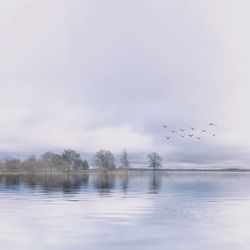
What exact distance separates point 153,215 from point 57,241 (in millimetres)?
14310

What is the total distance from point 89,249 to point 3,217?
15.5 meters

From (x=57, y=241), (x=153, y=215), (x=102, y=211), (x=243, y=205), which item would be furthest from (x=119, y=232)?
(x=243, y=205)

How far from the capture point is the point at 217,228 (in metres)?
34.5

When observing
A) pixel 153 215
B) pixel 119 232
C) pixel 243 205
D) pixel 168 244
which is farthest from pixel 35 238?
pixel 243 205

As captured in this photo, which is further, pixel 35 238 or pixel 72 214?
pixel 72 214

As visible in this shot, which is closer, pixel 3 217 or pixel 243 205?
pixel 3 217

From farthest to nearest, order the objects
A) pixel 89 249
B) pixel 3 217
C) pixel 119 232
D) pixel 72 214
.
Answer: pixel 72 214 → pixel 3 217 → pixel 119 232 → pixel 89 249

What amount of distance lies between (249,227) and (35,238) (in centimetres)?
1416

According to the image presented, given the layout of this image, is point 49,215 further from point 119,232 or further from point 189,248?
point 189,248

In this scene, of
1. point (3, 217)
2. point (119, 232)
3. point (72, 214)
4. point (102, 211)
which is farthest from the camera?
point (102, 211)

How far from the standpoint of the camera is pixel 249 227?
3581 cm

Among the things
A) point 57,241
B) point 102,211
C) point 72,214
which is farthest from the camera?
point 102,211

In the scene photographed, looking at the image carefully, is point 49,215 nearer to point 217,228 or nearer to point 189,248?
point 217,228

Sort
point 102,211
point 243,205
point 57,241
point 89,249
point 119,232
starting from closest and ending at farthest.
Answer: point 89,249
point 57,241
point 119,232
point 102,211
point 243,205
